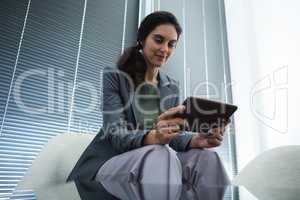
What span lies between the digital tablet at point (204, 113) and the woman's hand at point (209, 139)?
40 millimetres

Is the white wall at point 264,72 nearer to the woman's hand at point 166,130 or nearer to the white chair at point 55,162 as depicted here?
the woman's hand at point 166,130

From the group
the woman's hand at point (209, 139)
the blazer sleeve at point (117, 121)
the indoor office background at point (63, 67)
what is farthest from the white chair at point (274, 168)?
the indoor office background at point (63, 67)

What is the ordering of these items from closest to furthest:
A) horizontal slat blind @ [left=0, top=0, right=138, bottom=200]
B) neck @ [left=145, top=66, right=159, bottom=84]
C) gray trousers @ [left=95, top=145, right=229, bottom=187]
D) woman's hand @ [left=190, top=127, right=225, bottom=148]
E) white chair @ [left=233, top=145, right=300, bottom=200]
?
1. gray trousers @ [left=95, top=145, right=229, bottom=187]
2. woman's hand @ [left=190, top=127, right=225, bottom=148]
3. white chair @ [left=233, top=145, right=300, bottom=200]
4. neck @ [left=145, top=66, right=159, bottom=84]
5. horizontal slat blind @ [left=0, top=0, right=138, bottom=200]

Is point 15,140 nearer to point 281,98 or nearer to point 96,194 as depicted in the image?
point 96,194

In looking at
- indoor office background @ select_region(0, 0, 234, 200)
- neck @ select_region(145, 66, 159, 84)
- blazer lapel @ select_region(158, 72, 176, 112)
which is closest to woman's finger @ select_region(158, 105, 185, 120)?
blazer lapel @ select_region(158, 72, 176, 112)

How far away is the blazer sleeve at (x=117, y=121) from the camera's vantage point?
2.73 feet

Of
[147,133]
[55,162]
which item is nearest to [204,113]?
[147,133]

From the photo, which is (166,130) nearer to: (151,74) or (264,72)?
(151,74)

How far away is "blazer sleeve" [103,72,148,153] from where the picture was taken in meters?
0.83

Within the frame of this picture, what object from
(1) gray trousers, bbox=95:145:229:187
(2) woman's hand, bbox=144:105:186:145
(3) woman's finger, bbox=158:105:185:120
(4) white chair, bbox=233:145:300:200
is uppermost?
(3) woman's finger, bbox=158:105:185:120

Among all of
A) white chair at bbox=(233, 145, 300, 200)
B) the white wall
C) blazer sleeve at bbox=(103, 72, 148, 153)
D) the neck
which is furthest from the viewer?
the white wall

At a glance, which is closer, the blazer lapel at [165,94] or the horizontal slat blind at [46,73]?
the blazer lapel at [165,94]

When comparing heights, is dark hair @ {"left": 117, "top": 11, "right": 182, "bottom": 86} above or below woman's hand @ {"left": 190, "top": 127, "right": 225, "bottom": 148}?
above

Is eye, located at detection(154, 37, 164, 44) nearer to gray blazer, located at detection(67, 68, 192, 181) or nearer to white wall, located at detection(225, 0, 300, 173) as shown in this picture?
gray blazer, located at detection(67, 68, 192, 181)
